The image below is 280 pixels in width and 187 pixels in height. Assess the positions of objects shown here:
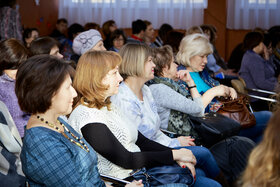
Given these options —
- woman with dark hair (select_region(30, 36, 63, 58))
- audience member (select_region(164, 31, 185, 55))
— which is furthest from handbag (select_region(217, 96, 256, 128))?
audience member (select_region(164, 31, 185, 55))

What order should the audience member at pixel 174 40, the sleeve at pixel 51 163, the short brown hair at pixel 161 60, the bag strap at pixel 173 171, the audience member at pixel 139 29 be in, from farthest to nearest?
the audience member at pixel 139 29 → the audience member at pixel 174 40 → the short brown hair at pixel 161 60 → the bag strap at pixel 173 171 → the sleeve at pixel 51 163

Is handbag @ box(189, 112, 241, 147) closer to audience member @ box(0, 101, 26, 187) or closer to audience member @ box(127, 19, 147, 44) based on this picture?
audience member @ box(0, 101, 26, 187)

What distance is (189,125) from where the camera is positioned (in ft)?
10.0

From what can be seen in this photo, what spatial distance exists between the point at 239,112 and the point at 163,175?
135cm

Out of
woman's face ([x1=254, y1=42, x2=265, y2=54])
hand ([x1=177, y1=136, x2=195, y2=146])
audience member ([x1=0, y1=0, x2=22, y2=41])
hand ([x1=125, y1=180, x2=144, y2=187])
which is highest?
audience member ([x1=0, y1=0, x2=22, y2=41])

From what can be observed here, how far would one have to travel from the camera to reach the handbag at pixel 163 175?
6.93 feet

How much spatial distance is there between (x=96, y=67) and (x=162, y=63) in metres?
1.10

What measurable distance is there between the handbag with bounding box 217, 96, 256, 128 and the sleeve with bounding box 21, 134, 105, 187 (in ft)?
6.13

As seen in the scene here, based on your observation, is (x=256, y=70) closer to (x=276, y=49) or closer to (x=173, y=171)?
(x=276, y=49)

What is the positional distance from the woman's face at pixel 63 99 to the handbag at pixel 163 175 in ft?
1.88

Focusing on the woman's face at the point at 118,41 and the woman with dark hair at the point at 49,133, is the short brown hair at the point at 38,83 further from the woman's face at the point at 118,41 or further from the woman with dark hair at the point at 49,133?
the woman's face at the point at 118,41

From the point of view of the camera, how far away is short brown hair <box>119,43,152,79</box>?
2676 mm

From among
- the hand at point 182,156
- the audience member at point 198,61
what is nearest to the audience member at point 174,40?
the audience member at point 198,61

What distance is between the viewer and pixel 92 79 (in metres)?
2.17
